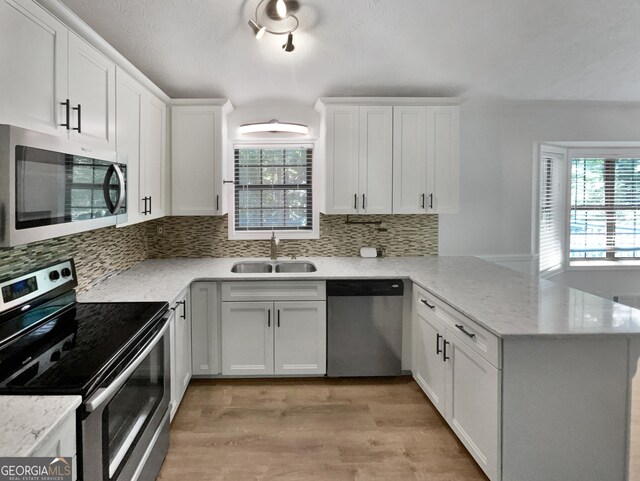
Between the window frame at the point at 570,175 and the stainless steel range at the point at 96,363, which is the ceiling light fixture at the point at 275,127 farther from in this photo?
the window frame at the point at 570,175

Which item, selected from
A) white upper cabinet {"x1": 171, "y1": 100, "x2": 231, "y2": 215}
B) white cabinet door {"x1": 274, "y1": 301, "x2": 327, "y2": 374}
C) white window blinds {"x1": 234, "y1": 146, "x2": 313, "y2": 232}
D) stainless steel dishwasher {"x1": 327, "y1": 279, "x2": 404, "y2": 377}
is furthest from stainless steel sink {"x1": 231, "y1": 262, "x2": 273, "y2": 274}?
stainless steel dishwasher {"x1": 327, "y1": 279, "x2": 404, "y2": 377}

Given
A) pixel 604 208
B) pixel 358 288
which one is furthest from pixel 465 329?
pixel 604 208

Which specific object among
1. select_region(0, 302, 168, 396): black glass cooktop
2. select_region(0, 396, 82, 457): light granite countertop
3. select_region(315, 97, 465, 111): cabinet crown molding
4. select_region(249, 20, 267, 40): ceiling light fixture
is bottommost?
select_region(0, 396, 82, 457): light granite countertop

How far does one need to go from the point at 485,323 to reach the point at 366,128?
2.11 metres

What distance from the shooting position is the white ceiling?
2.57 metres

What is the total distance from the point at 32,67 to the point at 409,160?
8.88 feet

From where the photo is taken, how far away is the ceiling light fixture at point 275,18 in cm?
246

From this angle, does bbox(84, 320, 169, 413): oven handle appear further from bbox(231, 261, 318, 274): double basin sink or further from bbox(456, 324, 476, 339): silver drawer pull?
bbox(231, 261, 318, 274): double basin sink

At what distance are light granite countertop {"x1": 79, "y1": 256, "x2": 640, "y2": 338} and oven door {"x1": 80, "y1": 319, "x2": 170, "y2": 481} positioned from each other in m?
0.48

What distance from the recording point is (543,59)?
3.14 metres

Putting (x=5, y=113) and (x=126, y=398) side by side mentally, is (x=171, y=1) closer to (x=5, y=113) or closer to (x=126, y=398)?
(x=5, y=113)

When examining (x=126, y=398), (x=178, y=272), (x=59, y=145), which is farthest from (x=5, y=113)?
(x=178, y=272)

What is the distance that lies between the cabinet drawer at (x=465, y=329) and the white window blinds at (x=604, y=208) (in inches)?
93.7

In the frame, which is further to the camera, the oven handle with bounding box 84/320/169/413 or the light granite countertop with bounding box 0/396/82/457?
the oven handle with bounding box 84/320/169/413
